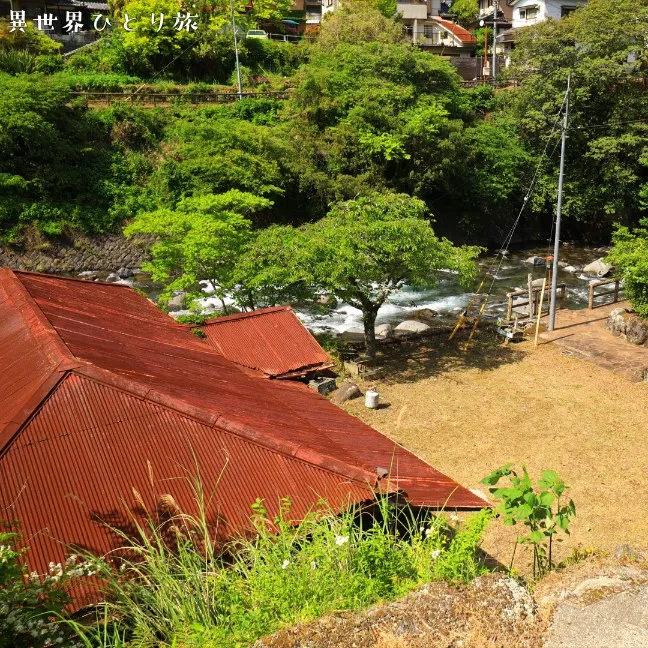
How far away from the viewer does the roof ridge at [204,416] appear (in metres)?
6.36

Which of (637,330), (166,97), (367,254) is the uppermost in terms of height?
(166,97)

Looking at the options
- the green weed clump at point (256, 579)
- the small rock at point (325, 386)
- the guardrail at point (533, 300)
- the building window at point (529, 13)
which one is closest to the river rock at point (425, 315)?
the guardrail at point (533, 300)

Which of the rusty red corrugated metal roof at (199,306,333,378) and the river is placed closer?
the rusty red corrugated metal roof at (199,306,333,378)

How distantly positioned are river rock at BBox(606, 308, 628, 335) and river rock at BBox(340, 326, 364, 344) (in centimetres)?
753

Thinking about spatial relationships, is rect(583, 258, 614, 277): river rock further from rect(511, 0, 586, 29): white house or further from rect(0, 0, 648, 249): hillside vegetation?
rect(511, 0, 586, 29): white house

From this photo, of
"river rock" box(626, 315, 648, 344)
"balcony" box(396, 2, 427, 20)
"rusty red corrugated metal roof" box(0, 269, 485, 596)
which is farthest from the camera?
"balcony" box(396, 2, 427, 20)

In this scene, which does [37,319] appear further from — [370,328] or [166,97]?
[166,97]

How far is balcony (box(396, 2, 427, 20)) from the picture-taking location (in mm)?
49750

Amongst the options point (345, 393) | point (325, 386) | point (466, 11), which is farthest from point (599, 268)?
point (466, 11)

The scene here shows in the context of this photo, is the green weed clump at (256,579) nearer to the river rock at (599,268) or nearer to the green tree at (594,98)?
the river rock at (599,268)

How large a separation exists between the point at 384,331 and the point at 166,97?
22530 millimetres

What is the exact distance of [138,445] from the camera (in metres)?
6.03

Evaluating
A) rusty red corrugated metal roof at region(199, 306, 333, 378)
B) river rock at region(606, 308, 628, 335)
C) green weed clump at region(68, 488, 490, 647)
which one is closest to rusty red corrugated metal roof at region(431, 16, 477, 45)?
river rock at region(606, 308, 628, 335)

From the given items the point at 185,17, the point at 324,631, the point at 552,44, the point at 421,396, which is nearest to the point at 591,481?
the point at 421,396
